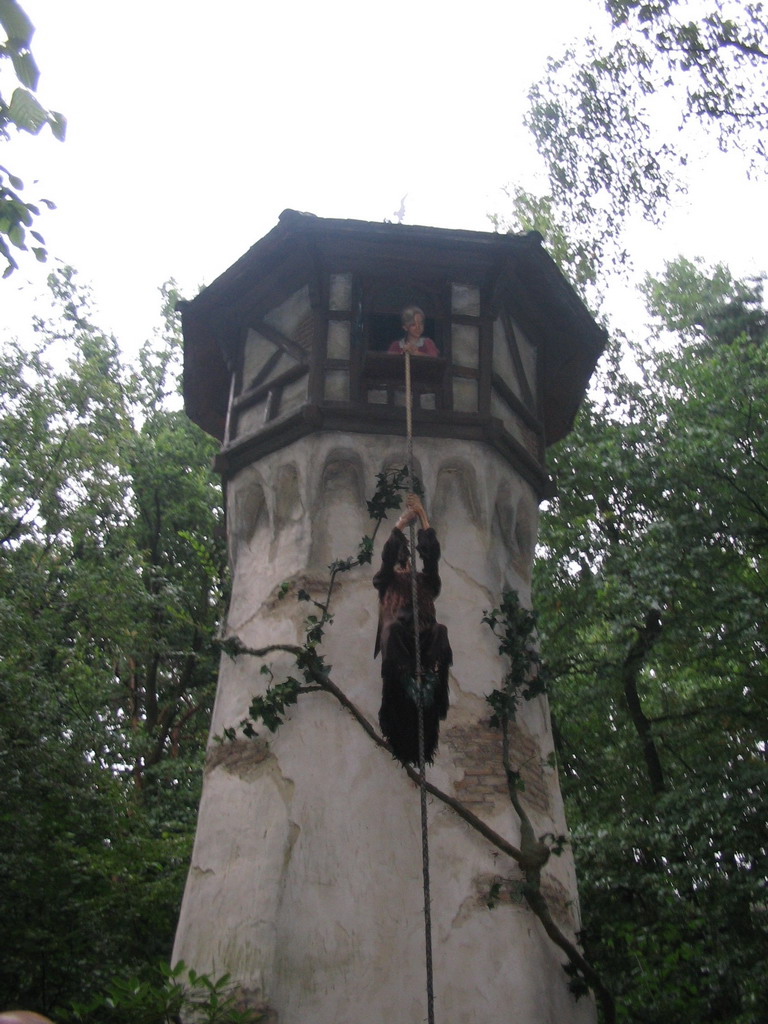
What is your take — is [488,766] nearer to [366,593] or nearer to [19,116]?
[366,593]

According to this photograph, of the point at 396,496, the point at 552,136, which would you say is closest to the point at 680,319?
the point at 552,136

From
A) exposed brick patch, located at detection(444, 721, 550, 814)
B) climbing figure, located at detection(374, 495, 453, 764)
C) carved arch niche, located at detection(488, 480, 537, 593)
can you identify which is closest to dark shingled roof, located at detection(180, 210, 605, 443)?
carved arch niche, located at detection(488, 480, 537, 593)

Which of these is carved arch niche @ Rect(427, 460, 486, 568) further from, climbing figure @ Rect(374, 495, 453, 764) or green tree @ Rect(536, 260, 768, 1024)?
green tree @ Rect(536, 260, 768, 1024)

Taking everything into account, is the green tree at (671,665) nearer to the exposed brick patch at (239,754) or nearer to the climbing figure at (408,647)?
the climbing figure at (408,647)

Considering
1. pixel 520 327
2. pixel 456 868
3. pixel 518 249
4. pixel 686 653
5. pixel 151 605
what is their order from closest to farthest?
pixel 456 868 → pixel 518 249 → pixel 520 327 → pixel 686 653 → pixel 151 605

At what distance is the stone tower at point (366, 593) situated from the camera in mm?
6438

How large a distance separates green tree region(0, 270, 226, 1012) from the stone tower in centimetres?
157

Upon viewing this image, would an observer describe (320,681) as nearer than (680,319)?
Yes

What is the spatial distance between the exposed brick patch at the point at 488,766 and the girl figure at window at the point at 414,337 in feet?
9.91

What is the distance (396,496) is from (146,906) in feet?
15.4

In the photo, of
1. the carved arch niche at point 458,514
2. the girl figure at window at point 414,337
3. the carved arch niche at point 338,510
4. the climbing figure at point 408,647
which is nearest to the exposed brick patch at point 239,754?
the climbing figure at point 408,647

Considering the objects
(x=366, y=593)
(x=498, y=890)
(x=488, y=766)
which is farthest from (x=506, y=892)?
(x=366, y=593)

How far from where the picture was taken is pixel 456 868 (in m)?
6.73

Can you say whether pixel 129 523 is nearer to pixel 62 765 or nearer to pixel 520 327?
pixel 62 765
